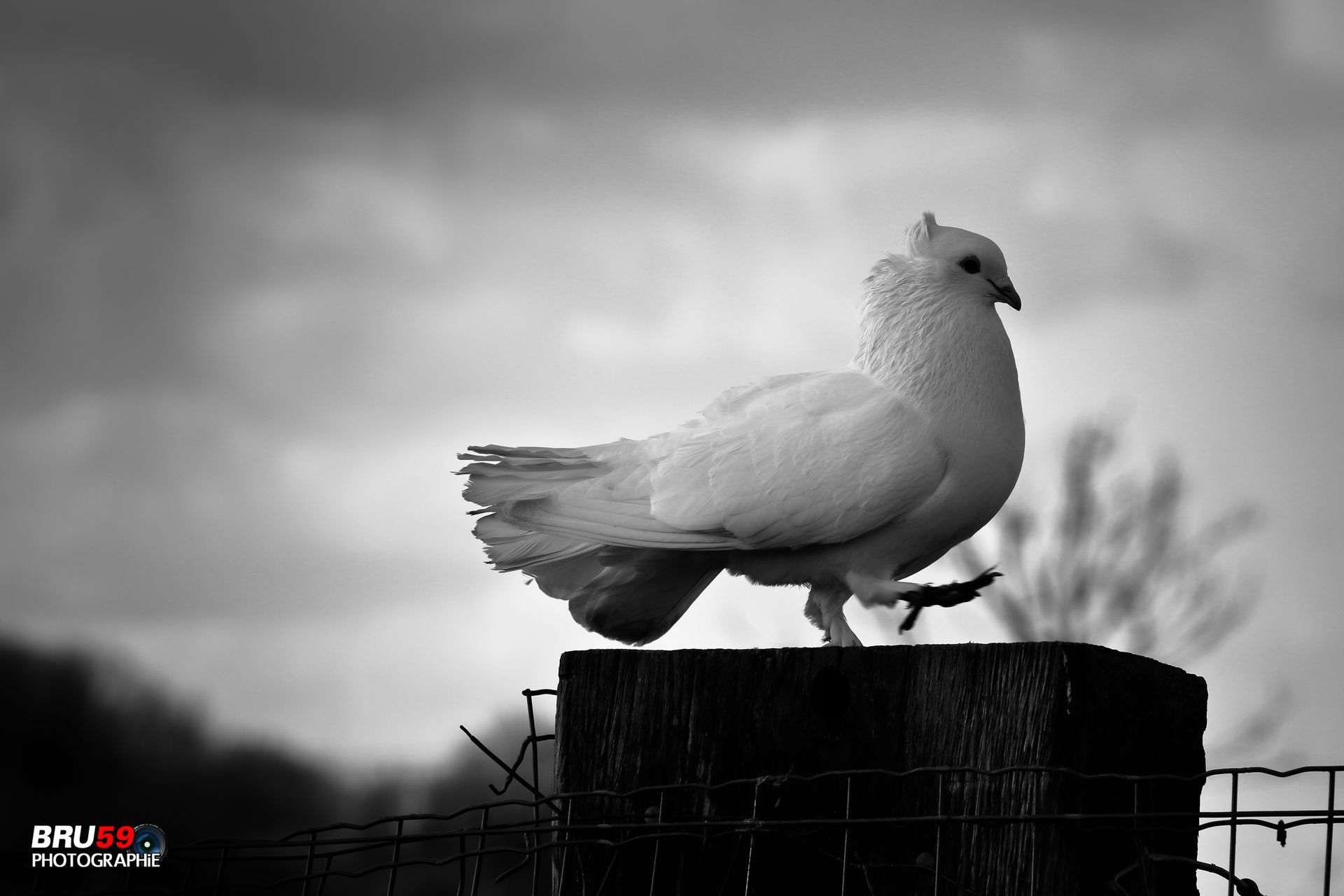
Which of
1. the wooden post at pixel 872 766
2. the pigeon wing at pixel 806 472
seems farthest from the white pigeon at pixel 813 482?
the wooden post at pixel 872 766

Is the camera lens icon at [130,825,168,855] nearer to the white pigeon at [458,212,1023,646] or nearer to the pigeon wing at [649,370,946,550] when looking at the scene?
the white pigeon at [458,212,1023,646]

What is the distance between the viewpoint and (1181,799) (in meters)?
3.03

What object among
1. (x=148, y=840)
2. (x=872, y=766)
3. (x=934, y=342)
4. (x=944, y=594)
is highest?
(x=934, y=342)

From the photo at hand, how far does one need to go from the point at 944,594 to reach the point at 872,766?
3.51 ft

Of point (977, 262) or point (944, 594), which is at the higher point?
point (977, 262)

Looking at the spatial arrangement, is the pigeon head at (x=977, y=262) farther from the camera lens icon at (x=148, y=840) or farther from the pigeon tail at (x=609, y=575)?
the camera lens icon at (x=148, y=840)

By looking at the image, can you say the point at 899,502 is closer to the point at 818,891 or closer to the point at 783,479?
the point at 783,479

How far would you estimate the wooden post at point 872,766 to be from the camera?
273cm

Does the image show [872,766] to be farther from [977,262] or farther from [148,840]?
[977,262]

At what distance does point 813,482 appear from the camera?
13.7 feet

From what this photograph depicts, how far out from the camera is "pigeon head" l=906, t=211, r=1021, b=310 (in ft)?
15.7

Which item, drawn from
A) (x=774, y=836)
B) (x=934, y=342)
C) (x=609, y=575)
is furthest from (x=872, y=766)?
(x=934, y=342)

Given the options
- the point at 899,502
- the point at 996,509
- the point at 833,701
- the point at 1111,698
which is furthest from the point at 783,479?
the point at 1111,698

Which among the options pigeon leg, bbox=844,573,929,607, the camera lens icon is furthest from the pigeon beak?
the camera lens icon
